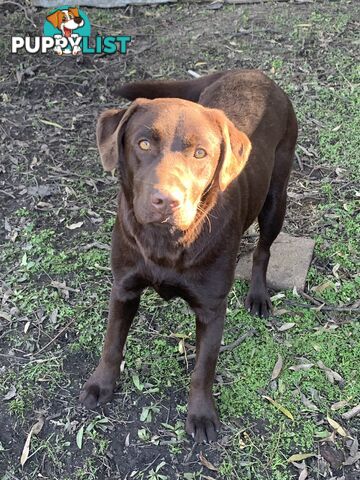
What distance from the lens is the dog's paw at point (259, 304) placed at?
388cm

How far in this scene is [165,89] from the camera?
3713 millimetres

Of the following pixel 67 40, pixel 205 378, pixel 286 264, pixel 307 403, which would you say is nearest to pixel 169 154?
pixel 205 378

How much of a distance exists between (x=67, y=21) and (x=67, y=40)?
1.29ft

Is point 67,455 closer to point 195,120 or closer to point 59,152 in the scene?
point 195,120

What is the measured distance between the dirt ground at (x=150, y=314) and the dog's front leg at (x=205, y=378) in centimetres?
7

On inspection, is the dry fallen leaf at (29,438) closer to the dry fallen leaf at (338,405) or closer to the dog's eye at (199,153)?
the dry fallen leaf at (338,405)

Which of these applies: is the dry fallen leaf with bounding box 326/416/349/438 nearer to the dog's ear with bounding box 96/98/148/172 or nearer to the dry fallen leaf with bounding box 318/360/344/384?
the dry fallen leaf with bounding box 318/360/344/384

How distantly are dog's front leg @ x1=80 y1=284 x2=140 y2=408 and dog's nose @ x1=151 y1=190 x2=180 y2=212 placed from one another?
3.00 ft

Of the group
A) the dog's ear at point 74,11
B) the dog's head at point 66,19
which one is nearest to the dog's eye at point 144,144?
the dog's head at point 66,19

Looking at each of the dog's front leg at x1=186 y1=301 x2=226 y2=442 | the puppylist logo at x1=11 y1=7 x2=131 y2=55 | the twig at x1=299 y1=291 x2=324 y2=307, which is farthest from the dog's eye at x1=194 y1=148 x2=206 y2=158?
the puppylist logo at x1=11 y1=7 x2=131 y2=55

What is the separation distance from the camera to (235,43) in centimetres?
637

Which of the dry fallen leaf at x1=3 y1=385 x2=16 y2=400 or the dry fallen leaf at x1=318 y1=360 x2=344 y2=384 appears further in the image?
the dry fallen leaf at x1=318 y1=360 x2=344 y2=384

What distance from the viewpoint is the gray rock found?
4094 mm

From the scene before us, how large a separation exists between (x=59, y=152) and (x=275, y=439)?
9.30ft
